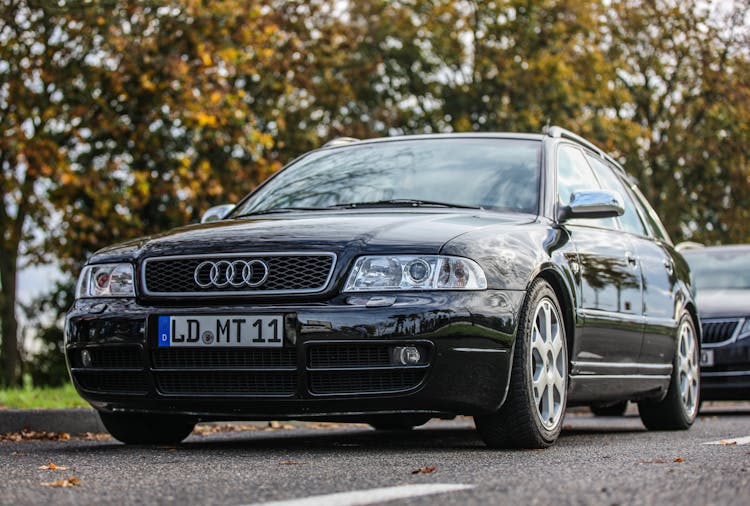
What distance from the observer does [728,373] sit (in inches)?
424

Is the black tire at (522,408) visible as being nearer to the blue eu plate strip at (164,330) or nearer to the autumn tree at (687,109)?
the blue eu plate strip at (164,330)

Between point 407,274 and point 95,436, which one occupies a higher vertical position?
point 407,274

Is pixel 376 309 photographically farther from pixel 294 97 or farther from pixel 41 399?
pixel 294 97

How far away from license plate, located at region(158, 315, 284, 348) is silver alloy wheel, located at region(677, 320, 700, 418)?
11.8 ft

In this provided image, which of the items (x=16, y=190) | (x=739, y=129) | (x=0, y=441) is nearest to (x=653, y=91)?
(x=739, y=129)

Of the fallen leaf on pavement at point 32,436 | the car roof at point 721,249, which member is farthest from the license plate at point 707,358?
the fallen leaf on pavement at point 32,436

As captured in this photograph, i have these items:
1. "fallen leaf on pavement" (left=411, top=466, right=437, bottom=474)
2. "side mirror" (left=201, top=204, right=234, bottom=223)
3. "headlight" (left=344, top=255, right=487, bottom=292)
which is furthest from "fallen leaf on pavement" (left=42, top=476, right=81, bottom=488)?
"side mirror" (left=201, top=204, right=234, bottom=223)

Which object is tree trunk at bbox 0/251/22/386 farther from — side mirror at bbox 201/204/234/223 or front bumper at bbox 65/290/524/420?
front bumper at bbox 65/290/524/420

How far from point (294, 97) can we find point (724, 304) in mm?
→ 14396

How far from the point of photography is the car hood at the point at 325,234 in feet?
18.6

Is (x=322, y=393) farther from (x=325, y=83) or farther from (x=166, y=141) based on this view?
(x=325, y=83)

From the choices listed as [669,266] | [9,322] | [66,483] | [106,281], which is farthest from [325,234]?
[9,322]

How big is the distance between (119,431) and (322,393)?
1488 mm

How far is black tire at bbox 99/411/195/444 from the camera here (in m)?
6.54
